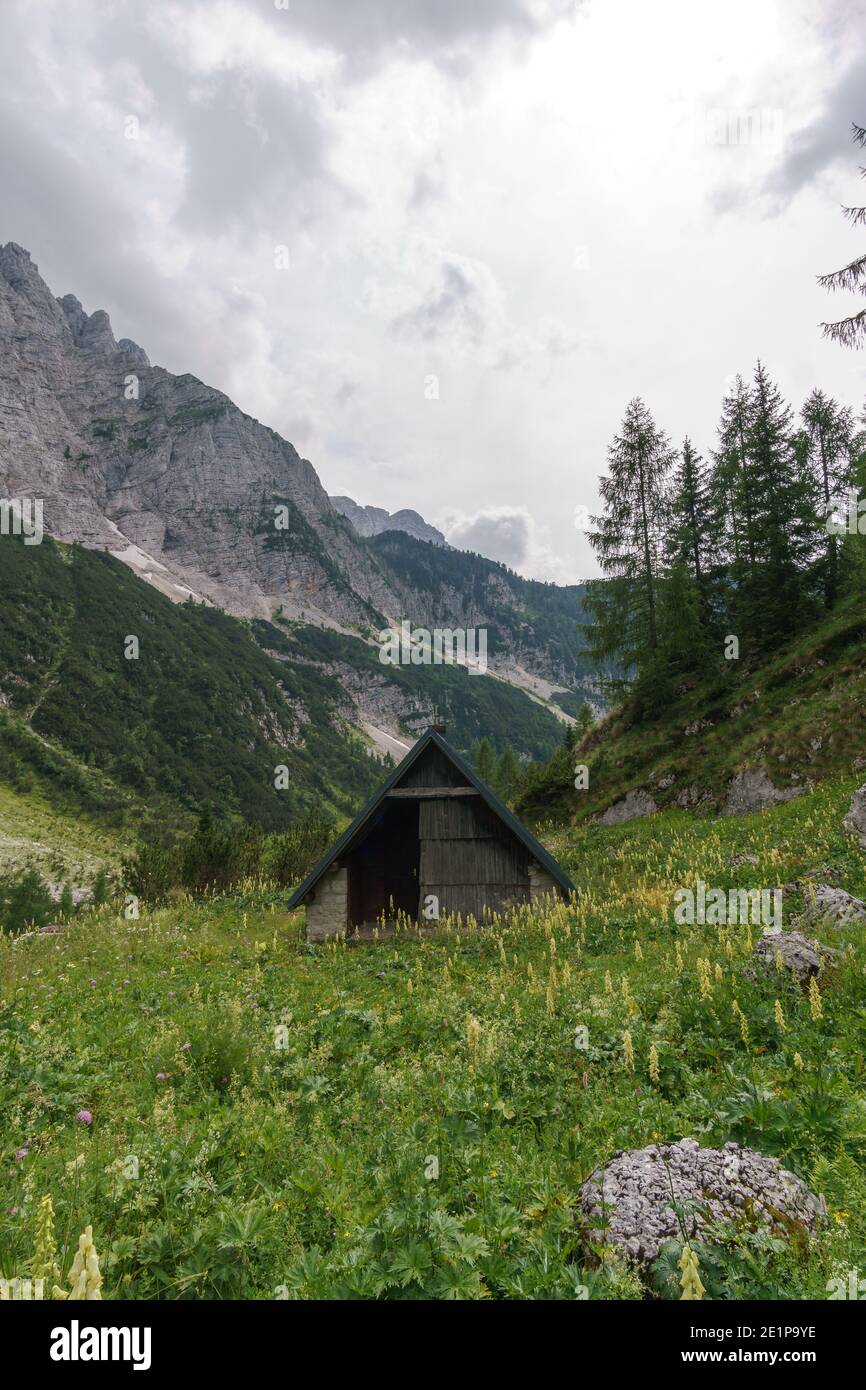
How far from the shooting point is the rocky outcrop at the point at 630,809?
26984mm

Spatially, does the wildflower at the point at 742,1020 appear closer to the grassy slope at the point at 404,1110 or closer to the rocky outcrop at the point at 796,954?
the grassy slope at the point at 404,1110

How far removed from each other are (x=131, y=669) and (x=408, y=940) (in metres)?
150

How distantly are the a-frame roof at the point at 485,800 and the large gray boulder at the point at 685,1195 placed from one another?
32.2ft

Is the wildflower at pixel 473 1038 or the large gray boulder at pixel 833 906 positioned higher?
the large gray boulder at pixel 833 906

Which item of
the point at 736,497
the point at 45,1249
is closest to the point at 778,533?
the point at 736,497

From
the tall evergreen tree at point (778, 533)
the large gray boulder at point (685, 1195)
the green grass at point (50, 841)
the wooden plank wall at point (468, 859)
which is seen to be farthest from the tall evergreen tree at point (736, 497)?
the green grass at point (50, 841)

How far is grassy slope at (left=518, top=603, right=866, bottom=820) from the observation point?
73.1 ft

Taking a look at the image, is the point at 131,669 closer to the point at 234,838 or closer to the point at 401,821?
the point at 234,838

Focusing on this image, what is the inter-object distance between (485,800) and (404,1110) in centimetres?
902

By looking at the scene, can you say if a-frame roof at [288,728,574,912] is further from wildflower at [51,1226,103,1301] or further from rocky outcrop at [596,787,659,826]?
rocky outcrop at [596,787,659,826]

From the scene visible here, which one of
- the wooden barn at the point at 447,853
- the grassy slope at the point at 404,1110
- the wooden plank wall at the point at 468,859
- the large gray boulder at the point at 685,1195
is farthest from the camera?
the wooden plank wall at the point at 468,859

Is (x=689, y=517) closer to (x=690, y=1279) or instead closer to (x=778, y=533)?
(x=778, y=533)

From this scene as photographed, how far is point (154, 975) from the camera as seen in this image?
10.8 meters
